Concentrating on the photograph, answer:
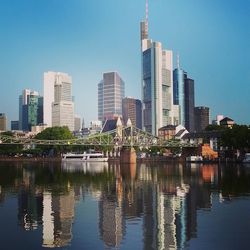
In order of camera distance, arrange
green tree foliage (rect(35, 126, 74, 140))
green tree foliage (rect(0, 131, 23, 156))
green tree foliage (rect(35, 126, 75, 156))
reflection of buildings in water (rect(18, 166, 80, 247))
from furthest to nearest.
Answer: green tree foliage (rect(0, 131, 23, 156))
green tree foliage (rect(35, 126, 75, 156))
green tree foliage (rect(35, 126, 74, 140))
reflection of buildings in water (rect(18, 166, 80, 247))

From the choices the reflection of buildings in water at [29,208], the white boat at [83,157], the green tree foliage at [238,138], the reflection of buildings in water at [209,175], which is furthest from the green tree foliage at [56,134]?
the reflection of buildings in water at [29,208]

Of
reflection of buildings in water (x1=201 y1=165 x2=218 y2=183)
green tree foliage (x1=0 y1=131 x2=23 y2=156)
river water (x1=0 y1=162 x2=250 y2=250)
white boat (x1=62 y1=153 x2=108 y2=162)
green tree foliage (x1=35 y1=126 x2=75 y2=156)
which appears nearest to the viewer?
river water (x1=0 y1=162 x2=250 y2=250)

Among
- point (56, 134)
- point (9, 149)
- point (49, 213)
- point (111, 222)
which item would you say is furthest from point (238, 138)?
point (9, 149)

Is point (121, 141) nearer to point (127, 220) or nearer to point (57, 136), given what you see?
point (57, 136)

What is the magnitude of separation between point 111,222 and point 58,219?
3336 millimetres

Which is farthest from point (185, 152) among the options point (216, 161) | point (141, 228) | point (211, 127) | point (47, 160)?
point (141, 228)

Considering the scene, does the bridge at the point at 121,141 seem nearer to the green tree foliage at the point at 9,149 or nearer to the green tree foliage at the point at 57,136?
the green tree foliage at the point at 57,136

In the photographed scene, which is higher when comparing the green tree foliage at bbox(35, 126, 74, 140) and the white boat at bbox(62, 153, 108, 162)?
the green tree foliage at bbox(35, 126, 74, 140)

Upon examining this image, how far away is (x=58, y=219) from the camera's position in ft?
85.6

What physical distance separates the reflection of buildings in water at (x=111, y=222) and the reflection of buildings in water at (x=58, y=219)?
1.77 metres

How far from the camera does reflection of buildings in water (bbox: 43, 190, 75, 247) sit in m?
20.7

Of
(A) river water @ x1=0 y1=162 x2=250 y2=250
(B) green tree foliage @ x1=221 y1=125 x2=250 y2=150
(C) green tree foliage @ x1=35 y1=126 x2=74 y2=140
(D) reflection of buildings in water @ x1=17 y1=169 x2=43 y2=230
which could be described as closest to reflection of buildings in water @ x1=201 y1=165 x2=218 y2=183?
(A) river water @ x1=0 y1=162 x2=250 y2=250

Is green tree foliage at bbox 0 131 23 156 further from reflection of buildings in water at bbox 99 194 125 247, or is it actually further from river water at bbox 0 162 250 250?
reflection of buildings in water at bbox 99 194 125 247

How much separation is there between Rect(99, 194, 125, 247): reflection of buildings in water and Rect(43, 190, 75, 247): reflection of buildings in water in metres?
1.77
